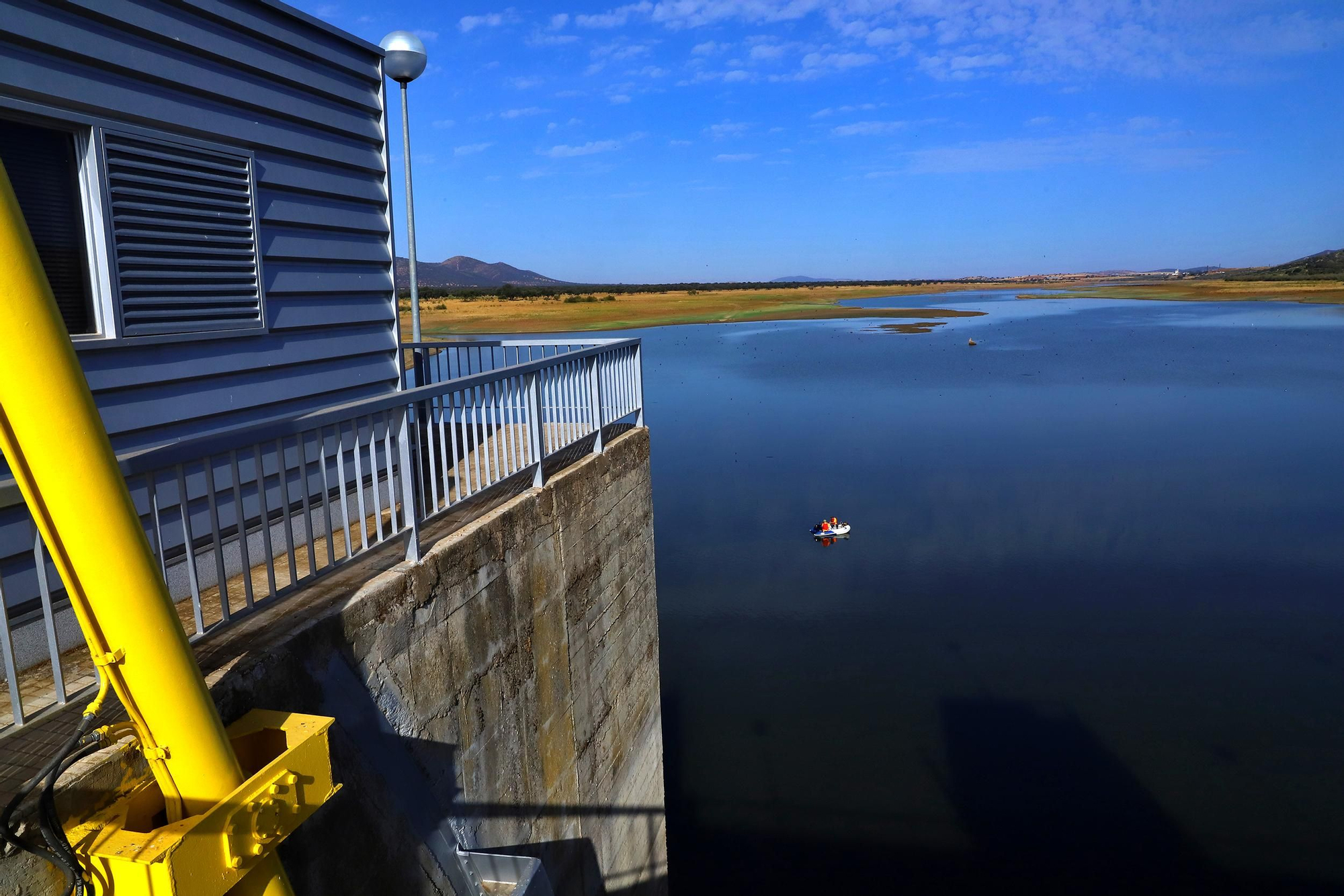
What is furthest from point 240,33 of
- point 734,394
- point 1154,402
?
point 1154,402

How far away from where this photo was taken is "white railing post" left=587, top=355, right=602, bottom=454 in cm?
750

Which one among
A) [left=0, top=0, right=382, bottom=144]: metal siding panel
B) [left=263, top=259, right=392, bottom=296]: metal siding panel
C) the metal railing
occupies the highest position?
[left=0, top=0, right=382, bottom=144]: metal siding panel

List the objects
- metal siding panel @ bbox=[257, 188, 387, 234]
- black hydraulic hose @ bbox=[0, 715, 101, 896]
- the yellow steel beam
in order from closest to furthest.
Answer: the yellow steel beam
black hydraulic hose @ bbox=[0, 715, 101, 896]
metal siding panel @ bbox=[257, 188, 387, 234]

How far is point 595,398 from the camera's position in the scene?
756cm

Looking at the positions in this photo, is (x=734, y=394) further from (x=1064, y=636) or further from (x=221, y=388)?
(x=221, y=388)

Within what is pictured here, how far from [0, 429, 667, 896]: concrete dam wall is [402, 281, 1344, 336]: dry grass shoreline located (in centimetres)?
4555

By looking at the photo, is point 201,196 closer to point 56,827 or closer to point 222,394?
point 222,394

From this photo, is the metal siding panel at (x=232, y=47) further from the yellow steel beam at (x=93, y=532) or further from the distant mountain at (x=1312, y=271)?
the distant mountain at (x=1312, y=271)

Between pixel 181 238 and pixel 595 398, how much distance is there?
3334 mm

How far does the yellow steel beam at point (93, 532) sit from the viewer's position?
1.92 metres

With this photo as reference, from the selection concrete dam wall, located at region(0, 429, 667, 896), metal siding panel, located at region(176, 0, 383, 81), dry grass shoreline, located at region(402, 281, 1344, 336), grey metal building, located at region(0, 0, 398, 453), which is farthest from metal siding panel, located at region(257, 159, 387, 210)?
dry grass shoreline, located at region(402, 281, 1344, 336)

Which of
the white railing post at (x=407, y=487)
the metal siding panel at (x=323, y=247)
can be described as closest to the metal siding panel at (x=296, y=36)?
the metal siding panel at (x=323, y=247)

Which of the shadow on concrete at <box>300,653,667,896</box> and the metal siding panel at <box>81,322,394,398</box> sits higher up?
the metal siding panel at <box>81,322,394,398</box>

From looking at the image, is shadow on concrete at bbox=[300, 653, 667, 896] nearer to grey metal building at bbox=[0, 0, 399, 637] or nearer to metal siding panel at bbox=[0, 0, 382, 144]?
grey metal building at bbox=[0, 0, 399, 637]
